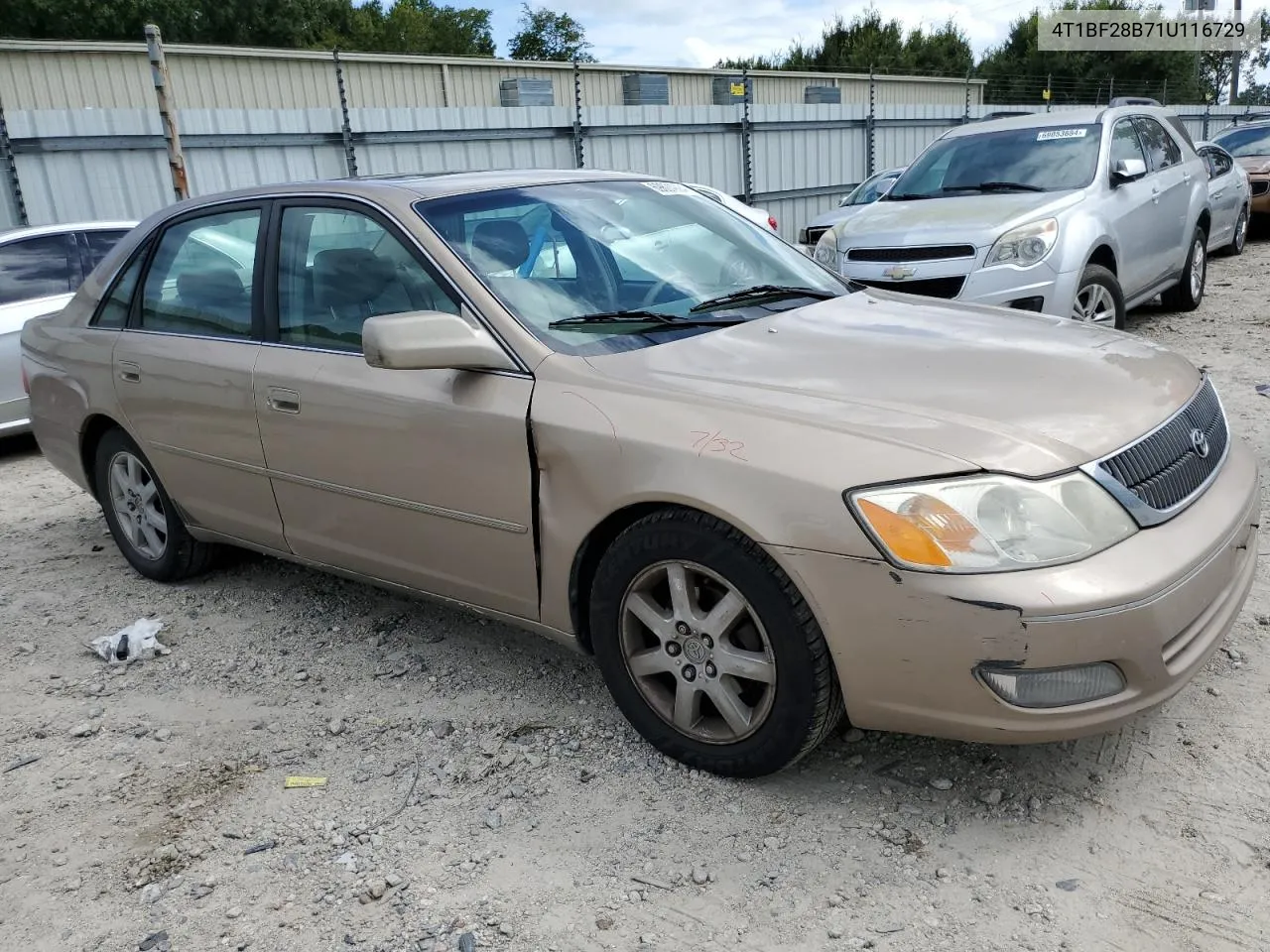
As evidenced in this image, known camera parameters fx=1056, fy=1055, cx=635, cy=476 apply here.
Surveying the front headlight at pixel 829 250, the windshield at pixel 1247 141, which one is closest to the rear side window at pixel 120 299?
the front headlight at pixel 829 250

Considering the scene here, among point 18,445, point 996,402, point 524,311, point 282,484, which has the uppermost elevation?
point 524,311

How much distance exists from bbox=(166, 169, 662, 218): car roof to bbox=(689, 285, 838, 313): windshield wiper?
28.6 inches

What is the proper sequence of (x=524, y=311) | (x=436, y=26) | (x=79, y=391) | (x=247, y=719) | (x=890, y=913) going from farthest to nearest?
(x=436, y=26) → (x=79, y=391) → (x=247, y=719) → (x=524, y=311) → (x=890, y=913)

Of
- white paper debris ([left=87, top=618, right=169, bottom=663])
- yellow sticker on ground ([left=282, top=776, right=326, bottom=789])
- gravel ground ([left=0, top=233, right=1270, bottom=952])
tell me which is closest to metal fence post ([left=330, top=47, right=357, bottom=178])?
white paper debris ([left=87, top=618, right=169, bottom=663])

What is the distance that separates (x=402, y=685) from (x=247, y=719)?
0.50m

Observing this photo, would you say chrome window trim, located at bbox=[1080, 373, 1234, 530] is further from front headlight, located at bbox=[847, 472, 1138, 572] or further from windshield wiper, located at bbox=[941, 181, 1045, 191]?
windshield wiper, located at bbox=[941, 181, 1045, 191]

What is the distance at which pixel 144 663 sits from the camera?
388 cm

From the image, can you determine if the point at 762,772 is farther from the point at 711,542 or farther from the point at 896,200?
the point at 896,200

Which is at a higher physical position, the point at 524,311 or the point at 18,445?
the point at 524,311

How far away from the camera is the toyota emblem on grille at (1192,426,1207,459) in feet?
9.13

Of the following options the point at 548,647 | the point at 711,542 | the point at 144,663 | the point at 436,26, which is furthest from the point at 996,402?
the point at 436,26

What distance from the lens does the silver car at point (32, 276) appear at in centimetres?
→ 712

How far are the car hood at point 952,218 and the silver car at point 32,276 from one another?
205 inches

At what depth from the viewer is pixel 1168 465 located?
2.63m
